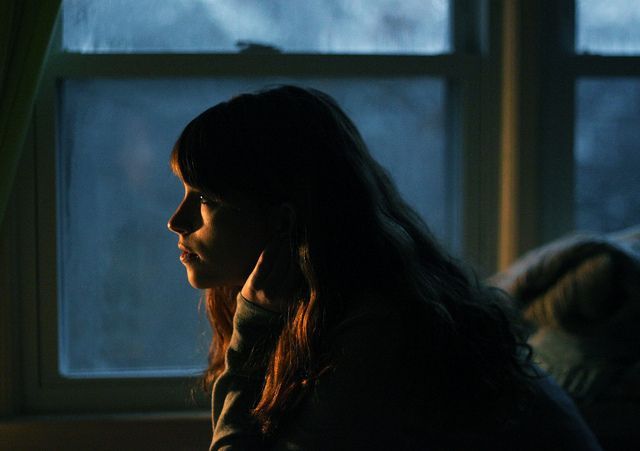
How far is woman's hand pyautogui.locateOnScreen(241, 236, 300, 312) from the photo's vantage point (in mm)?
1055

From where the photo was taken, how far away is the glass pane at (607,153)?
180cm

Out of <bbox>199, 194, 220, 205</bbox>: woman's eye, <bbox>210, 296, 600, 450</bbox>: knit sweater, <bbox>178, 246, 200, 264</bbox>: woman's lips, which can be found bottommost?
<bbox>210, 296, 600, 450</bbox>: knit sweater

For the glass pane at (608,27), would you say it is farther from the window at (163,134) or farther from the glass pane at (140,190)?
the glass pane at (140,190)

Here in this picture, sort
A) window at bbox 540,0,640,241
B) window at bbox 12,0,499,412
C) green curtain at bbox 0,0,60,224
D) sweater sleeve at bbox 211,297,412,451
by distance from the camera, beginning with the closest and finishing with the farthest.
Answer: sweater sleeve at bbox 211,297,412,451
green curtain at bbox 0,0,60,224
window at bbox 12,0,499,412
window at bbox 540,0,640,241

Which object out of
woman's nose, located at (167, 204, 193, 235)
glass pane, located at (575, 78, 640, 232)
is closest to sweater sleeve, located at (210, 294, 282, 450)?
woman's nose, located at (167, 204, 193, 235)

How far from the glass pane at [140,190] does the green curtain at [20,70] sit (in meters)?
0.24

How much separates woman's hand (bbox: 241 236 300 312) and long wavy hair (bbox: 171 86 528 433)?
4cm

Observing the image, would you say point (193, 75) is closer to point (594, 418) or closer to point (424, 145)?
point (424, 145)

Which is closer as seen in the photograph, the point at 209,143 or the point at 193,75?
the point at 209,143

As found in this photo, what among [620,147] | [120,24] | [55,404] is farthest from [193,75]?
[620,147]

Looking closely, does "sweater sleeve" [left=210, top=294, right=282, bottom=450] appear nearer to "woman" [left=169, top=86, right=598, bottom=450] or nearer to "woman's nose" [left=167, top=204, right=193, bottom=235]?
"woman" [left=169, top=86, right=598, bottom=450]

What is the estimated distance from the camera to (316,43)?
169 cm

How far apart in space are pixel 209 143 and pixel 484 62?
0.99 meters

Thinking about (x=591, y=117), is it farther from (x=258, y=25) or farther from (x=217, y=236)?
(x=217, y=236)
